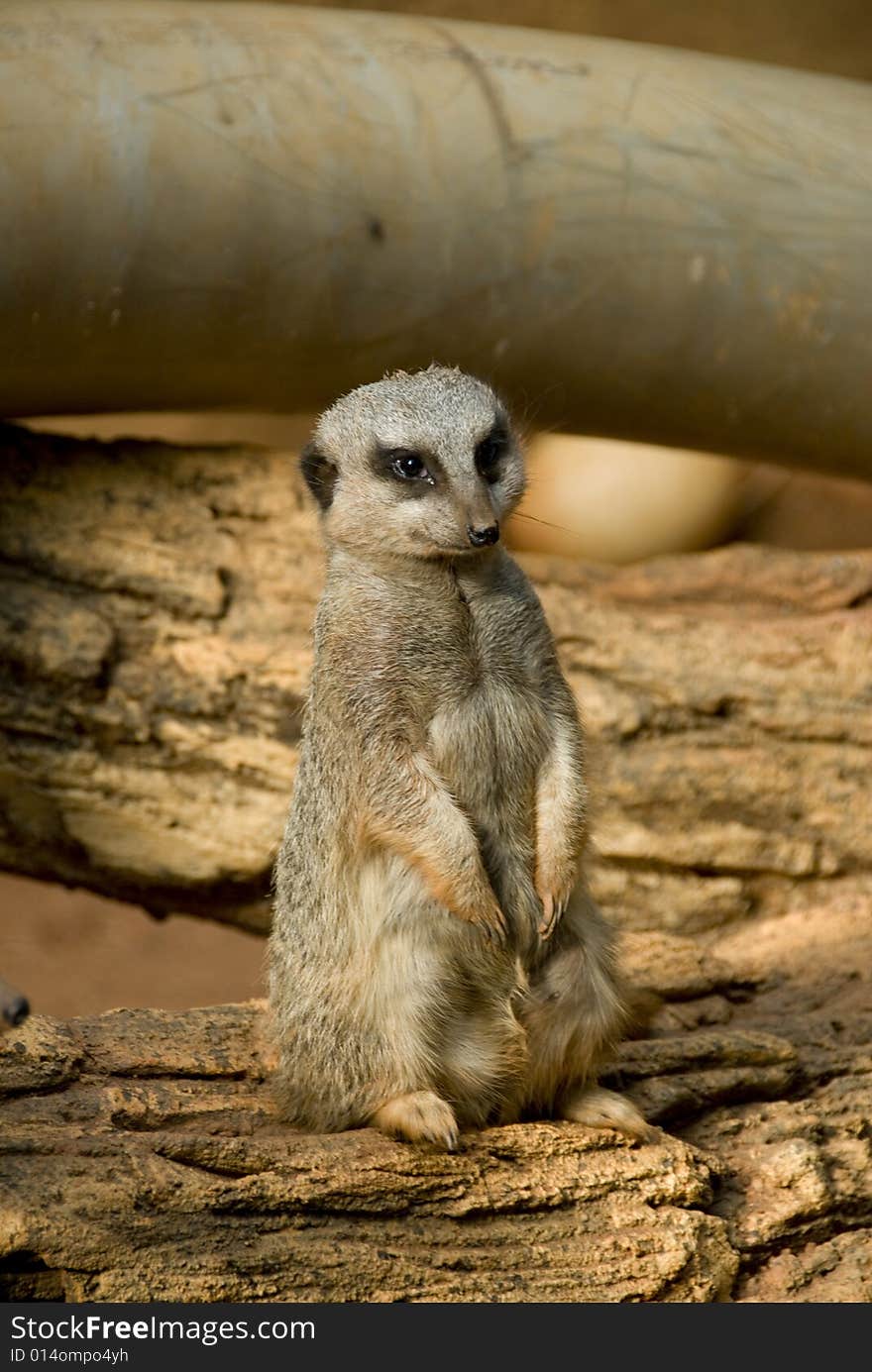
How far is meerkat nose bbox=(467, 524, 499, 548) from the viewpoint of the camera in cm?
281

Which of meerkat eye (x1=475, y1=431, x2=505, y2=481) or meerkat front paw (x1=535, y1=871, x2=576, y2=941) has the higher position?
meerkat eye (x1=475, y1=431, x2=505, y2=481)

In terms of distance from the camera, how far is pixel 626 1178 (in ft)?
9.94

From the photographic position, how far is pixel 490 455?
9.89 feet

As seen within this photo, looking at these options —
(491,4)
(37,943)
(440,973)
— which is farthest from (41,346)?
(37,943)

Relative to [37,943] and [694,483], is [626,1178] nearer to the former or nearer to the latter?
[694,483]

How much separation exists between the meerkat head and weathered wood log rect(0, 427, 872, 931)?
1.39 metres

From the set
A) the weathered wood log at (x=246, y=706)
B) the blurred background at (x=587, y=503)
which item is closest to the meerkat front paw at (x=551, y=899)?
the weathered wood log at (x=246, y=706)

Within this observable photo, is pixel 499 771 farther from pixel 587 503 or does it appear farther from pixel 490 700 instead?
pixel 587 503

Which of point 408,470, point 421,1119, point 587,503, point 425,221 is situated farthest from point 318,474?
point 587,503

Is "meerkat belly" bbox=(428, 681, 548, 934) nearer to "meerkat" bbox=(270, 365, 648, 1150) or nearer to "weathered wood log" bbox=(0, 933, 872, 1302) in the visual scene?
"meerkat" bbox=(270, 365, 648, 1150)

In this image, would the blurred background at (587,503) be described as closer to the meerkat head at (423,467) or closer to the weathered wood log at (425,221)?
the weathered wood log at (425,221)

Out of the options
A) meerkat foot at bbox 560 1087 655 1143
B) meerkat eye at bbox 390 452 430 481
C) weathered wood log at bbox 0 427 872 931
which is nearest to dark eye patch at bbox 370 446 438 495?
meerkat eye at bbox 390 452 430 481

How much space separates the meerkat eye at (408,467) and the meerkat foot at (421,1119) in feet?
3.77

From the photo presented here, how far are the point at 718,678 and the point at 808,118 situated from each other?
176 cm
